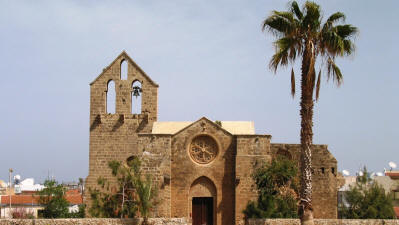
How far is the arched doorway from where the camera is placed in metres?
28.1

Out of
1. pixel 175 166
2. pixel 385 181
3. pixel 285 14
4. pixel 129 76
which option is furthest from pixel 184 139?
pixel 385 181

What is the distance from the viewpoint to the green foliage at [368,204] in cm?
3073

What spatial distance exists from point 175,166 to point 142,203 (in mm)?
4018

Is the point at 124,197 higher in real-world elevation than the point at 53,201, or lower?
higher

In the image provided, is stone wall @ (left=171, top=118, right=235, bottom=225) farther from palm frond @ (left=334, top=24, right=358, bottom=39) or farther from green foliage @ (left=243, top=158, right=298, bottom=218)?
palm frond @ (left=334, top=24, right=358, bottom=39)

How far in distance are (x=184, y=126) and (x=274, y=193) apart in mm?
8212

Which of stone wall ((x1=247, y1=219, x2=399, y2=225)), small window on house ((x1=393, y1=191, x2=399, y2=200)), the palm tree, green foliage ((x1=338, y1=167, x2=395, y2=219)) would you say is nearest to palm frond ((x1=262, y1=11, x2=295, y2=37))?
the palm tree

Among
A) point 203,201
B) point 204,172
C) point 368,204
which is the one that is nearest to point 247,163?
point 204,172

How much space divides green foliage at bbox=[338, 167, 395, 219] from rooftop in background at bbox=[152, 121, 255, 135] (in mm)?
7469

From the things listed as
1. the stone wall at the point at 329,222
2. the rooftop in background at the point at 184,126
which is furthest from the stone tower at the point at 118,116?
the stone wall at the point at 329,222

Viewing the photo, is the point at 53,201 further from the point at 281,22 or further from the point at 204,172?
the point at 281,22

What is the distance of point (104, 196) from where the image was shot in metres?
27.2

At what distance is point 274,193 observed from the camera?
2669 centimetres

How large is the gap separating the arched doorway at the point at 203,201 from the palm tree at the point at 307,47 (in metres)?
9.33
